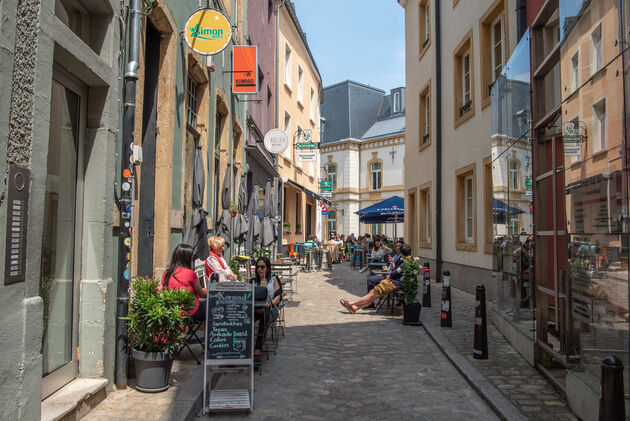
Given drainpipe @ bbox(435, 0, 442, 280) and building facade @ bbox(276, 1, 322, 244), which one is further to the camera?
building facade @ bbox(276, 1, 322, 244)

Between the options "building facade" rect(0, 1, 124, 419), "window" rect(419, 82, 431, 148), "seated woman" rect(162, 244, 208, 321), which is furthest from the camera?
"window" rect(419, 82, 431, 148)

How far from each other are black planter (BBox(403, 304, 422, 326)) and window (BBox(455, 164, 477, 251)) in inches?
176

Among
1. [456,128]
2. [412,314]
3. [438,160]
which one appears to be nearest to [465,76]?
[456,128]

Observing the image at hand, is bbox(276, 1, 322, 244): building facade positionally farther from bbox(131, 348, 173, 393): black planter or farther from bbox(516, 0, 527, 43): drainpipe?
bbox(131, 348, 173, 393): black planter

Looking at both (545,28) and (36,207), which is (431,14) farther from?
(36,207)

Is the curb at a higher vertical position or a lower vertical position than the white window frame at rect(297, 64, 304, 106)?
lower

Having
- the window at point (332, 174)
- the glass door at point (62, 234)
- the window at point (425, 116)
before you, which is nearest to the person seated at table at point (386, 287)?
the glass door at point (62, 234)

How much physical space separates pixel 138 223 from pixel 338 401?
11.2 ft

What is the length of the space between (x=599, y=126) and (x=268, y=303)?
395 centimetres

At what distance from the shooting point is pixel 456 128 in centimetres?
1333

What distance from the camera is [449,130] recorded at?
1395cm

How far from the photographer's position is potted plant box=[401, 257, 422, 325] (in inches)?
332

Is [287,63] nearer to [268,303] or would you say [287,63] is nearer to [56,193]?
[268,303]

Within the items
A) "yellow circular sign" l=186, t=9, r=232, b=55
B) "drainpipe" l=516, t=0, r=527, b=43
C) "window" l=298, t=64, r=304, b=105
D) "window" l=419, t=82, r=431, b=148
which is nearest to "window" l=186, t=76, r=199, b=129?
"yellow circular sign" l=186, t=9, r=232, b=55
